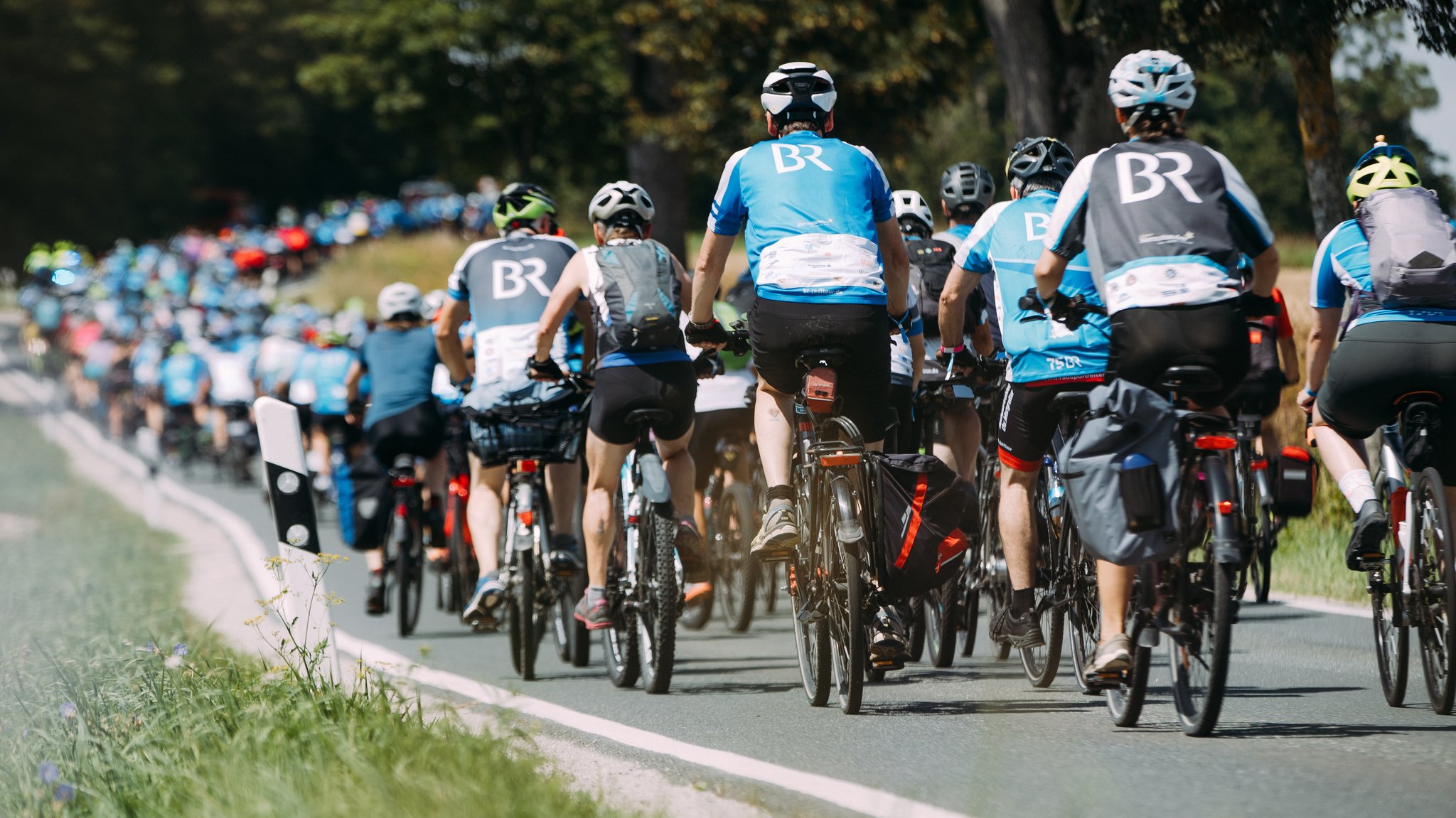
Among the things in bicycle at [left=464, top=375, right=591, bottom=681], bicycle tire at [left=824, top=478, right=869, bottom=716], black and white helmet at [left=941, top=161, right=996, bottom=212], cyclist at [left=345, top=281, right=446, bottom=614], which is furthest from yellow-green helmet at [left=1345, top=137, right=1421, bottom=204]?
cyclist at [left=345, top=281, right=446, bottom=614]

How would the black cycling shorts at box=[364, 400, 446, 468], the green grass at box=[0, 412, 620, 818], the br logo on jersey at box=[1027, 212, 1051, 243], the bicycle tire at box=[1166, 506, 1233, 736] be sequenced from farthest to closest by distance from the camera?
1. the black cycling shorts at box=[364, 400, 446, 468]
2. the br logo on jersey at box=[1027, 212, 1051, 243]
3. the bicycle tire at box=[1166, 506, 1233, 736]
4. the green grass at box=[0, 412, 620, 818]

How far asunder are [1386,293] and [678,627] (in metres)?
5.23

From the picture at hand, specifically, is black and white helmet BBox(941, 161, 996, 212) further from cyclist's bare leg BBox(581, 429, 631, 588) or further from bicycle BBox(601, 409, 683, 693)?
cyclist's bare leg BBox(581, 429, 631, 588)

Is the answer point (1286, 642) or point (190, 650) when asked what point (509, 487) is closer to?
point (190, 650)

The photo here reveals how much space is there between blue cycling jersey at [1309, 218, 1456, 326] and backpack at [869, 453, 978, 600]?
1.48 m

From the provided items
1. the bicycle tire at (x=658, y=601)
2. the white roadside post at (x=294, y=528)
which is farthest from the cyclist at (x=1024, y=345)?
the white roadside post at (x=294, y=528)

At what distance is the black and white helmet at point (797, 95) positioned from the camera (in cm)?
683

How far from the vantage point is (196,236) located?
55.7 m

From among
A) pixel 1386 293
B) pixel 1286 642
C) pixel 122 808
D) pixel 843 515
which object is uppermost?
pixel 1386 293

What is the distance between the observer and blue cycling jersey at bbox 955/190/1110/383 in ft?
22.0

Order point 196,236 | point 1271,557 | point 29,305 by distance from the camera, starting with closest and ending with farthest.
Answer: point 1271,557 < point 29,305 < point 196,236

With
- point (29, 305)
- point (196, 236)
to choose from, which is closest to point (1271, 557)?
point (29, 305)

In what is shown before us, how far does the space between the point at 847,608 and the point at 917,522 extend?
1.30 ft

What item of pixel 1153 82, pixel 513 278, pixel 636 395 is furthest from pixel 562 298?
pixel 1153 82
